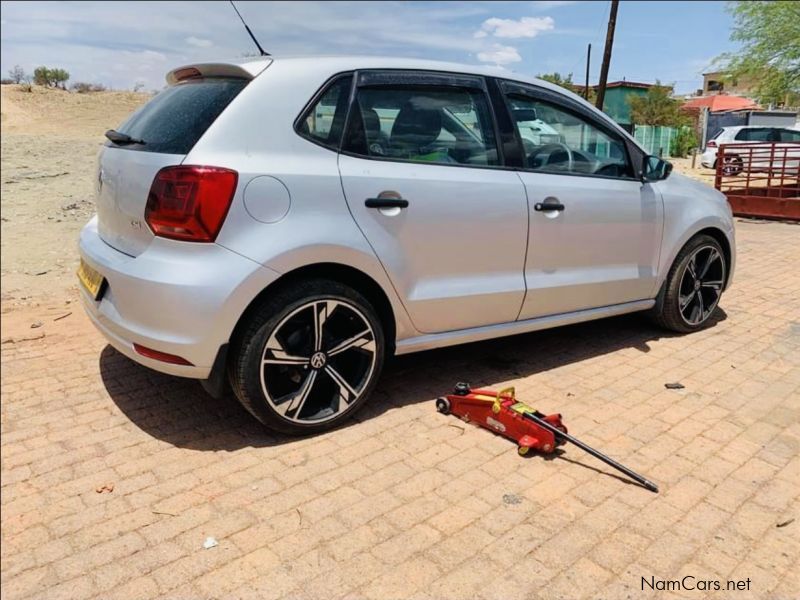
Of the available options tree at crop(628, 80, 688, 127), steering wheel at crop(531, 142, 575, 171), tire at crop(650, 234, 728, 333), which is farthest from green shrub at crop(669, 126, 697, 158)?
steering wheel at crop(531, 142, 575, 171)

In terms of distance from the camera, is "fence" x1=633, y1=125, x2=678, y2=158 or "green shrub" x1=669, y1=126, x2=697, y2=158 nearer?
"fence" x1=633, y1=125, x2=678, y2=158

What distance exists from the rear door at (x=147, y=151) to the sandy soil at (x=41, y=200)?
1.62 feet

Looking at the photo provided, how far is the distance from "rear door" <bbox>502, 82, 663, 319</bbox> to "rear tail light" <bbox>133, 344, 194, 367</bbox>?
6.83 ft

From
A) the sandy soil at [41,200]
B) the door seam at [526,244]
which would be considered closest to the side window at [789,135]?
the sandy soil at [41,200]

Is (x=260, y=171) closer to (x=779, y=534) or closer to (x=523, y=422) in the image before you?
(x=523, y=422)

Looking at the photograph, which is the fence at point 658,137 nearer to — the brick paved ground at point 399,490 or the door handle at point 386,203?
the brick paved ground at point 399,490

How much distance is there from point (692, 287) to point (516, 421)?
2605 millimetres

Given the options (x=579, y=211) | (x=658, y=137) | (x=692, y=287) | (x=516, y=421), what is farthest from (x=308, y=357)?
(x=658, y=137)

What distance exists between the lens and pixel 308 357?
3.32m

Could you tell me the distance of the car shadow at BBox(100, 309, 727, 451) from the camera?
3471 mm

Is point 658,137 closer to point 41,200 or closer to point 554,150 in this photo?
point 41,200

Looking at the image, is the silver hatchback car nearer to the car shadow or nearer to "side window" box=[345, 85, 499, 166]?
"side window" box=[345, 85, 499, 166]

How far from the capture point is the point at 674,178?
4934 millimetres

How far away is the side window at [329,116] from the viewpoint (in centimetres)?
327
